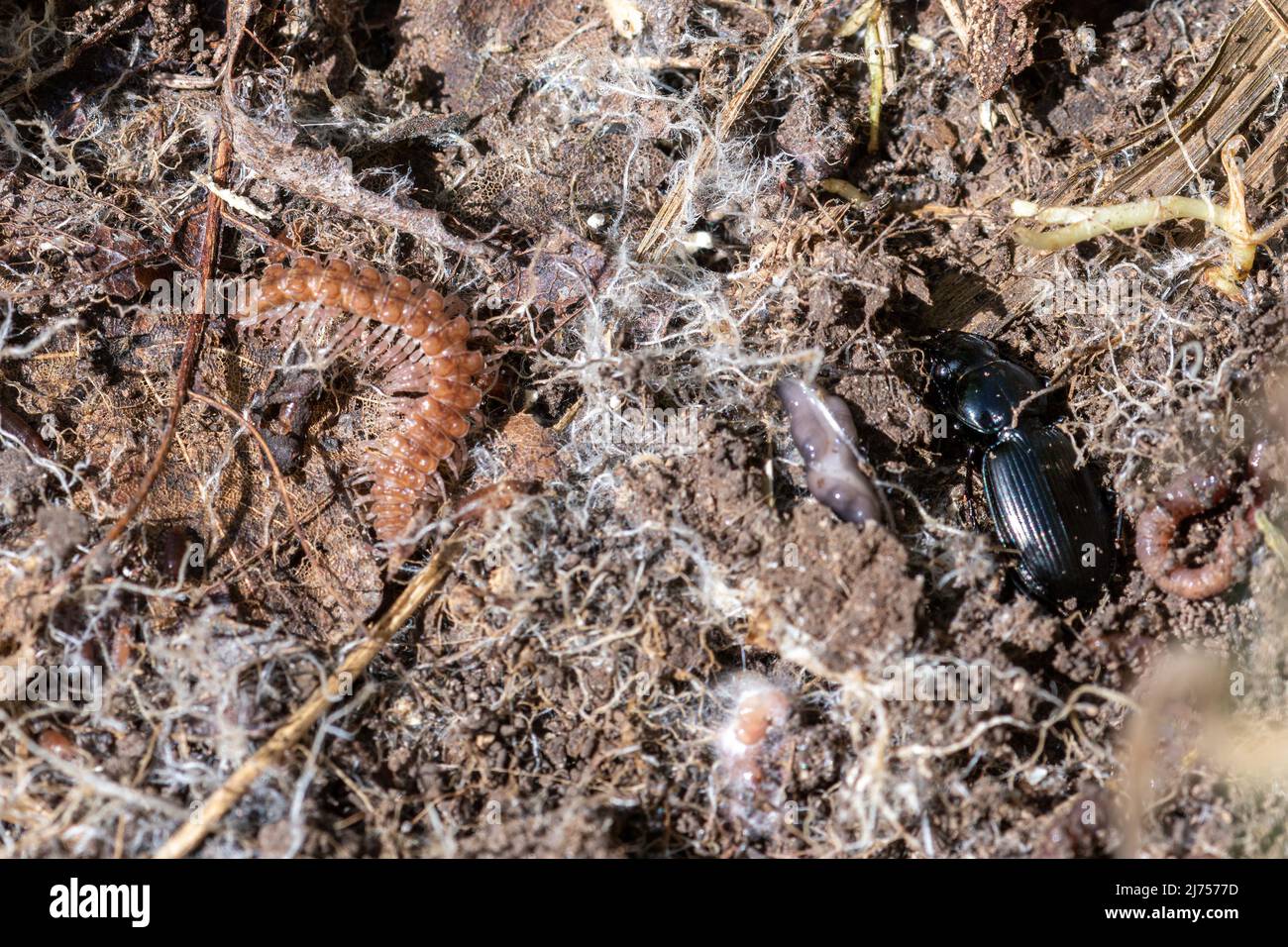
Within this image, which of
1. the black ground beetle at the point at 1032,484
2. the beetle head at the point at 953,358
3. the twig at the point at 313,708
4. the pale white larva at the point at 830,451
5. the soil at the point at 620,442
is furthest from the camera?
the beetle head at the point at 953,358

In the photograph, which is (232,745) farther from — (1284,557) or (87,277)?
(1284,557)

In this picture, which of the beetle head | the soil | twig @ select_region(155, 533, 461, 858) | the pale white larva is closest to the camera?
twig @ select_region(155, 533, 461, 858)

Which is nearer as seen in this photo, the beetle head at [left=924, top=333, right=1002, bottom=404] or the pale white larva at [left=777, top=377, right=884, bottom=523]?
the pale white larva at [left=777, top=377, right=884, bottom=523]

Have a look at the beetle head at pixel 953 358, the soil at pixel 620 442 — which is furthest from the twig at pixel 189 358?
the beetle head at pixel 953 358

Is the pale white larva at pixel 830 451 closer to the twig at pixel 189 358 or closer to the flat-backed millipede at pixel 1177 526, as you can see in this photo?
the flat-backed millipede at pixel 1177 526

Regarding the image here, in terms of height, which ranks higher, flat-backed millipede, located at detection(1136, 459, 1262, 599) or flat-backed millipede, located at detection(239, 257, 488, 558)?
flat-backed millipede, located at detection(239, 257, 488, 558)

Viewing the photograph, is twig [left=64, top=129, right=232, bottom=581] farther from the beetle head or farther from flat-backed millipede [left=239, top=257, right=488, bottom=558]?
the beetle head

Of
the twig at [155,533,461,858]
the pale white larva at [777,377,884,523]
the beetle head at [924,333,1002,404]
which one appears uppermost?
the beetle head at [924,333,1002,404]

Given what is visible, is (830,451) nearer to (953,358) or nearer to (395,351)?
(953,358)

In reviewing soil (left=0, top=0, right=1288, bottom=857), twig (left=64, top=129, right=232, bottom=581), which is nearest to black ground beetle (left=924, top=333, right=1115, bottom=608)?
soil (left=0, top=0, right=1288, bottom=857)
